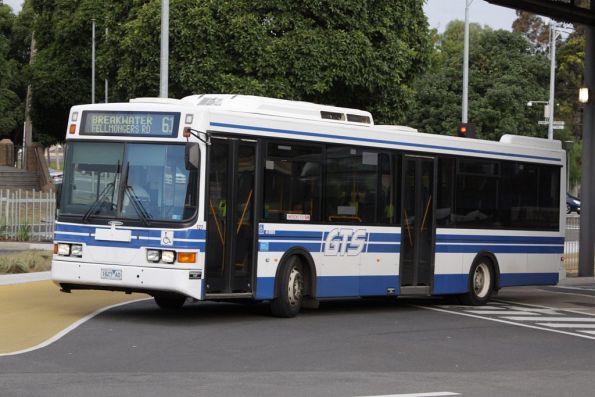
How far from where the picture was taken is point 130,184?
50.0 feet

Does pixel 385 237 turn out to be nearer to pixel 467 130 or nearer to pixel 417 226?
pixel 417 226

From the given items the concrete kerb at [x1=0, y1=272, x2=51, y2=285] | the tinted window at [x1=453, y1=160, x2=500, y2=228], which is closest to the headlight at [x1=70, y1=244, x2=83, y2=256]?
A: the concrete kerb at [x1=0, y1=272, x2=51, y2=285]

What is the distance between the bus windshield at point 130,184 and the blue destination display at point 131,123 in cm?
16

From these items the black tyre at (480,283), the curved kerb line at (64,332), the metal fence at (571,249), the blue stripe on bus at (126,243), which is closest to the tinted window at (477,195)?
the black tyre at (480,283)

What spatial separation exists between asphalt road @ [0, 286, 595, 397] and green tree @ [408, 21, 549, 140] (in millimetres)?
48250

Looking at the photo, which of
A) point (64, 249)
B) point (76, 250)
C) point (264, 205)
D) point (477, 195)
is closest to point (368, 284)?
point (264, 205)

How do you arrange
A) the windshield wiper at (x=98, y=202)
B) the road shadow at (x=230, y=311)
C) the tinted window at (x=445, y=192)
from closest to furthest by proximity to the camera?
the windshield wiper at (x=98, y=202) → the road shadow at (x=230, y=311) → the tinted window at (x=445, y=192)

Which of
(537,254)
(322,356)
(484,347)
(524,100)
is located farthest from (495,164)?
(524,100)

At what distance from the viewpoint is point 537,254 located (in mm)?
22234

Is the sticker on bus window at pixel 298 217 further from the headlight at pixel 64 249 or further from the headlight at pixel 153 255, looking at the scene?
the headlight at pixel 64 249

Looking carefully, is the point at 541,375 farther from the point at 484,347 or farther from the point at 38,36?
the point at 38,36

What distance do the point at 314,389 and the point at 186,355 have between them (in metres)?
2.38

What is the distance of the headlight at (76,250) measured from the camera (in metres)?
15.3

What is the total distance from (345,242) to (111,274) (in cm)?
409
